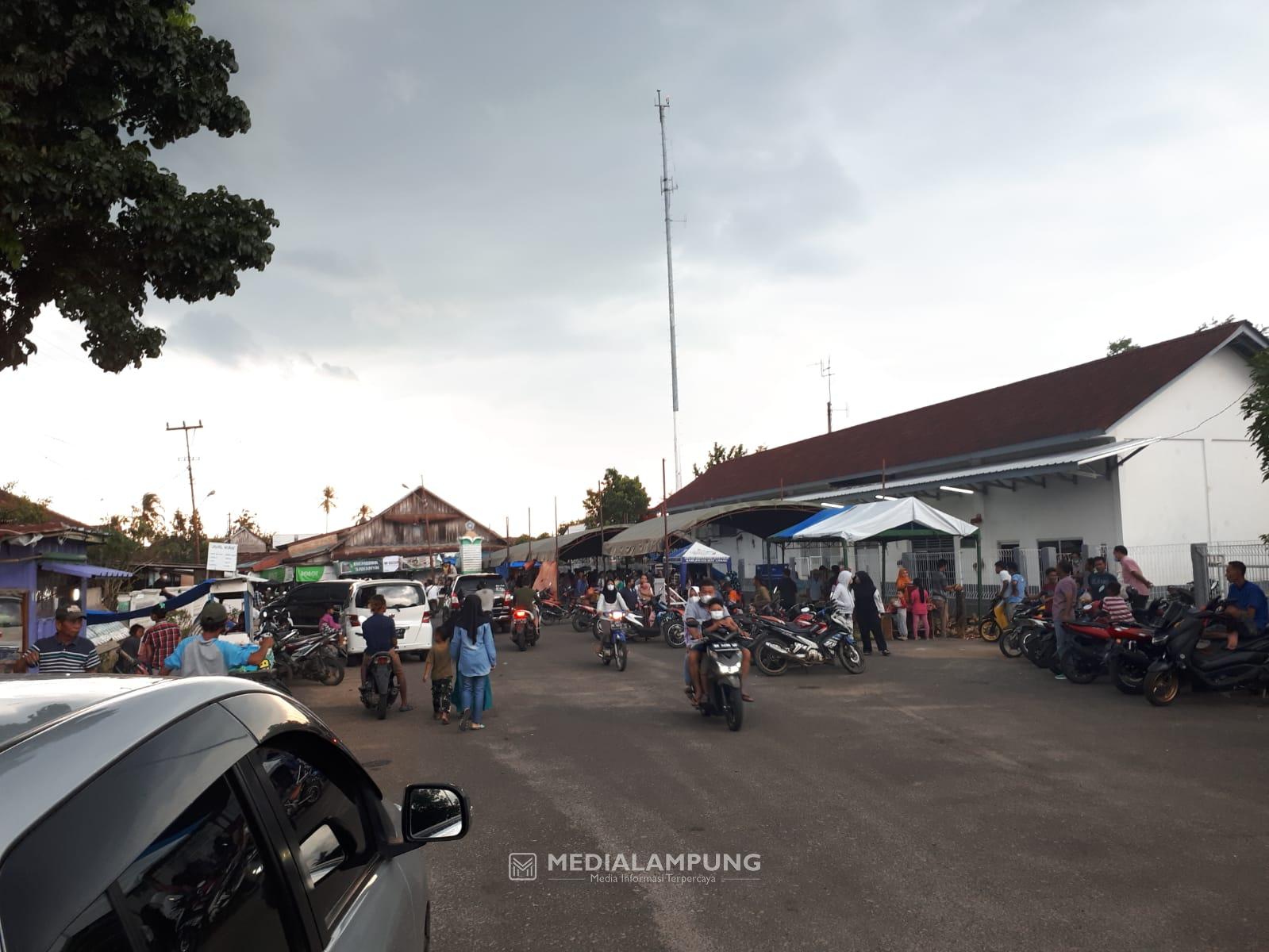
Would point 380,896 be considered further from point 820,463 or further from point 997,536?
point 820,463

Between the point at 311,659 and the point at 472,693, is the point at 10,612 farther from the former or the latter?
the point at 472,693

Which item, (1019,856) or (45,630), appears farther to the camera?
(45,630)

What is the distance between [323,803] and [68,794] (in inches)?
43.0

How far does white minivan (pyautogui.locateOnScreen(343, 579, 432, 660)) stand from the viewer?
17922mm

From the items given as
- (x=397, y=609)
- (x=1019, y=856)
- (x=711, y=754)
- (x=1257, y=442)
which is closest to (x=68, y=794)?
(x=1019, y=856)

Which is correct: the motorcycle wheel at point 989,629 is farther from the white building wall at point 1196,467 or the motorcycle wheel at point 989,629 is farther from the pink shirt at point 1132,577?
the white building wall at point 1196,467

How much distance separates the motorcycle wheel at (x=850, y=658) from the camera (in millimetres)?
14781

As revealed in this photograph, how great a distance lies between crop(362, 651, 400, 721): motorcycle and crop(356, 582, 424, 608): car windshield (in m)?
6.01

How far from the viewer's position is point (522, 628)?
21.4 meters

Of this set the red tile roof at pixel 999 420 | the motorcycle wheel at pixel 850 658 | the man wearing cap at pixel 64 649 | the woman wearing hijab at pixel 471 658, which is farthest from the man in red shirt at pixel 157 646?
the red tile roof at pixel 999 420

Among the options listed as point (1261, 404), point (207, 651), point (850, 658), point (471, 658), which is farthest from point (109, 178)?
point (1261, 404)

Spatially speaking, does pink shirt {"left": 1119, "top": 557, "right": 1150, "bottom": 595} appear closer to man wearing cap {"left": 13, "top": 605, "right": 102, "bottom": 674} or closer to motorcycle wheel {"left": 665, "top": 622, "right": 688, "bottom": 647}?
motorcycle wheel {"left": 665, "top": 622, "right": 688, "bottom": 647}

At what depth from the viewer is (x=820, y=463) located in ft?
127

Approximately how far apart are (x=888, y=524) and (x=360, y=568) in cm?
4485
